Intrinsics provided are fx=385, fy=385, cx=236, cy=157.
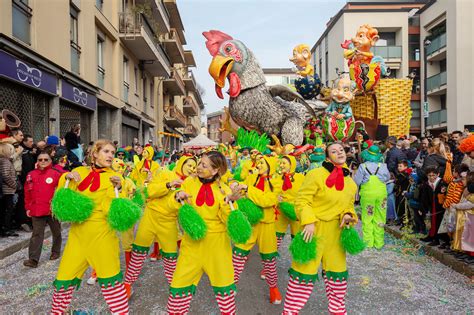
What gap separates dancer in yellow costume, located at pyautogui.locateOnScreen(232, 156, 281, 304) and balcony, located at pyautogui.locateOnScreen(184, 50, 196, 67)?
106 feet

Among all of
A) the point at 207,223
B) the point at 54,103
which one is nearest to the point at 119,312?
the point at 207,223

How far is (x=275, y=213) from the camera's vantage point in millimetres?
4477

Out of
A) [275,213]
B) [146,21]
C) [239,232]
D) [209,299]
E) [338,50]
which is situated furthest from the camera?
[338,50]

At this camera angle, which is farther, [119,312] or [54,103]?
[54,103]

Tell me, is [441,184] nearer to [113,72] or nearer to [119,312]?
[119,312]

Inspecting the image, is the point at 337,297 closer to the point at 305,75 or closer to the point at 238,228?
the point at 238,228

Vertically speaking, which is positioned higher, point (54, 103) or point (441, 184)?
point (54, 103)

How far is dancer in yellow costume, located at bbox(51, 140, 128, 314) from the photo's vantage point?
3.12 metres

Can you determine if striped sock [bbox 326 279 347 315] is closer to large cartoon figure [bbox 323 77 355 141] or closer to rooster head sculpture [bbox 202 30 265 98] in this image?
rooster head sculpture [bbox 202 30 265 98]

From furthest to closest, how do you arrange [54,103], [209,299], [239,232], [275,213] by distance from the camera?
[54,103] → [275,213] → [209,299] → [239,232]

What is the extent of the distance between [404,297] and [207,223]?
2.59 m

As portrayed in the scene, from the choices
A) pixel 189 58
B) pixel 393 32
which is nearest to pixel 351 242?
pixel 393 32

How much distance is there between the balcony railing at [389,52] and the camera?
1064 inches

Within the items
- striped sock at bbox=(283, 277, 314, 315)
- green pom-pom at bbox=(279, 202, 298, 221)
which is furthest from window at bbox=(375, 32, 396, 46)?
striped sock at bbox=(283, 277, 314, 315)
